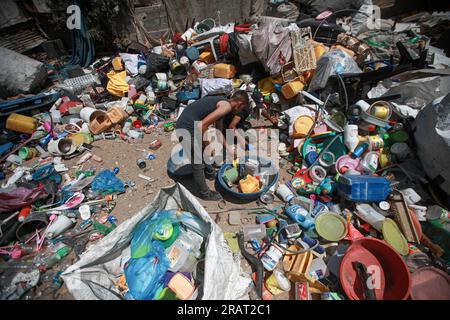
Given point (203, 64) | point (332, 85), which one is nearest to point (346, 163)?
point (332, 85)

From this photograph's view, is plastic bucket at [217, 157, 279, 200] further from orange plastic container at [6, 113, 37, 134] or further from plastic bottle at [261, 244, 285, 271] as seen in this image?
orange plastic container at [6, 113, 37, 134]

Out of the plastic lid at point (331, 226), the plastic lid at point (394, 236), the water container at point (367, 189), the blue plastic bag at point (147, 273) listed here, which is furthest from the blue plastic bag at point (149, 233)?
the plastic lid at point (394, 236)

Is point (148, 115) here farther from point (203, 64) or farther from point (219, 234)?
point (219, 234)

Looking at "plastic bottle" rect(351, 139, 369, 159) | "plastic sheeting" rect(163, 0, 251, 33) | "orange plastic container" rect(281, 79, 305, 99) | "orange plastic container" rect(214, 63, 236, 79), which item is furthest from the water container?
"plastic sheeting" rect(163, 0, 251, 33)

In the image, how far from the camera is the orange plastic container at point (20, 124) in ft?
14.6

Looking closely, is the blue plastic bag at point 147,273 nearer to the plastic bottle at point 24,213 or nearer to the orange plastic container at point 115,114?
the plastic bottle at point 24,213

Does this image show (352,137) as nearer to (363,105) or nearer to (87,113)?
(363,105)

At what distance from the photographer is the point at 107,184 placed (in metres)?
3.51

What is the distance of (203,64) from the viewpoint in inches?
213

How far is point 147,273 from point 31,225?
1.99 m

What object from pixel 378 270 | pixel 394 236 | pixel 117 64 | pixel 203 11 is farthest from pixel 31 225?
pixel 203 11

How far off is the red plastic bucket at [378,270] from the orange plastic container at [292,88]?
295 cm

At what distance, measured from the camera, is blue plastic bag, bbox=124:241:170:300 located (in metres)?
2.24

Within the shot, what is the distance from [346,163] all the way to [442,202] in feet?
3.87
